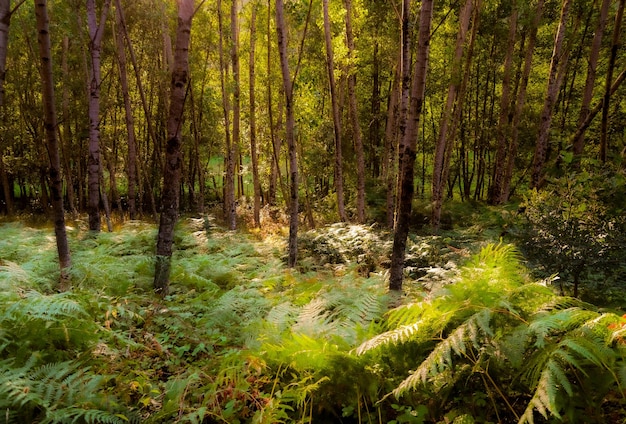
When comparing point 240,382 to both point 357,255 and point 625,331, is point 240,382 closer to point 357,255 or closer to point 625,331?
point 625,331

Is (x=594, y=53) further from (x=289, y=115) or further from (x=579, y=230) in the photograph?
(x=289, y=115)

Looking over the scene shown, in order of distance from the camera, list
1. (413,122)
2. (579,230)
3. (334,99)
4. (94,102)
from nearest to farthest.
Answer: (413,122)
(579,230)
(94,102)
(334,99)

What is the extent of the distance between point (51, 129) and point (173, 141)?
56.5 inches

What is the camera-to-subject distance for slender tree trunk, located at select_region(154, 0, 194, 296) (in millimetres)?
5348

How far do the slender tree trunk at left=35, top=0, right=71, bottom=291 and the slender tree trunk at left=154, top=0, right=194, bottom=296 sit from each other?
1.17 meters

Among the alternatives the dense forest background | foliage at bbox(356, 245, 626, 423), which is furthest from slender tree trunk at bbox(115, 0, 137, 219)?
foliage at bbox(356, 245, 626, 423)

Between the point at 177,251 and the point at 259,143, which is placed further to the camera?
the point at 259,143

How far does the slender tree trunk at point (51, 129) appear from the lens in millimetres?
4430

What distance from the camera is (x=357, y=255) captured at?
8.96m

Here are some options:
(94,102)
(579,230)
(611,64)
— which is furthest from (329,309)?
(94,102)

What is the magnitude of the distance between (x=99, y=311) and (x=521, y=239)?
5694 millimetres

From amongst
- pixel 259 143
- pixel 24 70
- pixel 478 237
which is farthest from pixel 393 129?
pixel 24 70

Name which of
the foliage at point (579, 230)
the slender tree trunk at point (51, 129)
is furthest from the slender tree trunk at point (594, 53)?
the slender tree trunk at point (51, 129)

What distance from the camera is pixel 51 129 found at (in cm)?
477
